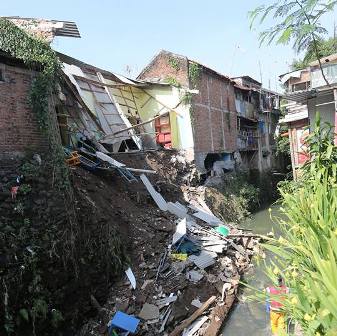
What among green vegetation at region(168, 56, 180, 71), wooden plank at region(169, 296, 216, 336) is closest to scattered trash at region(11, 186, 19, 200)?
wooden plank at region(169, 296, 216, 336)

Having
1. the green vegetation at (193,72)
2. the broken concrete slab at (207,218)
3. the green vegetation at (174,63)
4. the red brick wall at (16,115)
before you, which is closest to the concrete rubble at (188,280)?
the broken concrete slab at (207,218)

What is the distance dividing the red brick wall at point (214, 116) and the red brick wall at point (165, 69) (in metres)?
1.17

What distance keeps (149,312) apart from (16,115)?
211 inches

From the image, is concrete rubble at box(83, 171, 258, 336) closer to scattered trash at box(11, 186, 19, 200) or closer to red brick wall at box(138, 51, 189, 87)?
scattered trash at box(11, 186, 19, 200)

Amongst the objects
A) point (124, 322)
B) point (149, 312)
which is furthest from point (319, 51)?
point (124, 322)

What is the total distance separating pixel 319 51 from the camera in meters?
10.3

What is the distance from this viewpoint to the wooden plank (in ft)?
28.0

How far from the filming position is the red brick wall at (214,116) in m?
20.4

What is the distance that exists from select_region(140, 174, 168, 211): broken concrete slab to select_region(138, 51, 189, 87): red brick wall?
7.19 meters

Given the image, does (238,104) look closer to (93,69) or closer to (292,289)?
(93,69)

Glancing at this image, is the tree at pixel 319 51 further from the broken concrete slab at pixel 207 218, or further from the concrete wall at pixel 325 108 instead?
the broken concrete slab at pixel 207 218

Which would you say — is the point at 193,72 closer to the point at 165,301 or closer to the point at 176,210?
the point at 176,210

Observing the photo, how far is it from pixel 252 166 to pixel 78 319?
70.3 ft

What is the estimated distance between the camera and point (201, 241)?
12539 millimetres
